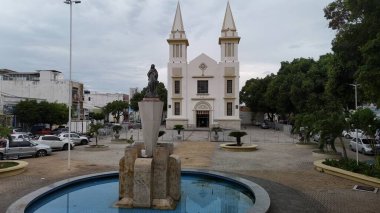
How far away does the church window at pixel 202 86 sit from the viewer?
57.2 m

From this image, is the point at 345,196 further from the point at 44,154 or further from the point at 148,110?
the point at 44,154

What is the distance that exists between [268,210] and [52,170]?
12.1 metres

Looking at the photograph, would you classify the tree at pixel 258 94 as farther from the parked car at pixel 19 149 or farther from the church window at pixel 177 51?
the parked car at pixel 19 149

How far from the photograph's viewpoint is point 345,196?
12.4m

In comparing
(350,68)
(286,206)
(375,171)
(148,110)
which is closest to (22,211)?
(148,110)

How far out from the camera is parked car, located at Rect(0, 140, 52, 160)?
2216 centimetres

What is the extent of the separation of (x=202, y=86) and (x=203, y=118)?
5.35 metres

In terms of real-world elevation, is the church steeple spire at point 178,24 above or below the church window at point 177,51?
above

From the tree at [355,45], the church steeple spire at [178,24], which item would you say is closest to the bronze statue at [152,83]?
the tree at [355,45]

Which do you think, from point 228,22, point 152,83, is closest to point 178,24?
point 228,22

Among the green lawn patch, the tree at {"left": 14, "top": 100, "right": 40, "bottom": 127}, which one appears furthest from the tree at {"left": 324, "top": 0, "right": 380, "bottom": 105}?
the tree at {"left": 14, "top": 100, "right": 40, "bottom": 127}

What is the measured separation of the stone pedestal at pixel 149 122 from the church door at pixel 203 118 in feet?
148

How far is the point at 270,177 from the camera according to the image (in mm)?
16062

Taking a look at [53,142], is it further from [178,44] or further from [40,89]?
[40,89]
